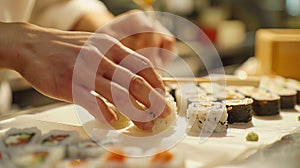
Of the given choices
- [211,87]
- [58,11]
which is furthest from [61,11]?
[211,87]

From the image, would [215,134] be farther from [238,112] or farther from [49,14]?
[49,14]

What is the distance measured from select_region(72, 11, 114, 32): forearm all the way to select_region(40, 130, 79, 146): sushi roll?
3.08 feet

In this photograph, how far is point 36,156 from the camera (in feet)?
2.85

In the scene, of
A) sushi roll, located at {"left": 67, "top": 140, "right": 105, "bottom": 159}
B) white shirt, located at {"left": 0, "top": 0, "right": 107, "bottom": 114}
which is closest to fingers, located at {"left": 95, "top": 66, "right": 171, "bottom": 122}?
sushi roll, located at {"left": 67, "top": 140, "right": 105, "bottom": 159}

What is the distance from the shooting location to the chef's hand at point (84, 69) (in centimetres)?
113

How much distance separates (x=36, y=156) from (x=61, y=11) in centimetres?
126

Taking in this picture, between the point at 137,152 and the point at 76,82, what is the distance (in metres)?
0.29

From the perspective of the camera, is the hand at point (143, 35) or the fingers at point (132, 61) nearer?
the fingers at point (132, 61)

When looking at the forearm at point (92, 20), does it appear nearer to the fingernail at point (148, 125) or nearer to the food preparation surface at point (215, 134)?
the food preparation surface at point (215, 134)

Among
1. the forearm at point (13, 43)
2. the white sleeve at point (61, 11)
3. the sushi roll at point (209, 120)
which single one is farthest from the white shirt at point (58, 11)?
the sushi roll at point (209, 120)

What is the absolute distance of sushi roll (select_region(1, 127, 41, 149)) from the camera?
3.18ft

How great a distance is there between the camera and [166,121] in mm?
1207

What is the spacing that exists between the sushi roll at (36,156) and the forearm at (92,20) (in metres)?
1.06

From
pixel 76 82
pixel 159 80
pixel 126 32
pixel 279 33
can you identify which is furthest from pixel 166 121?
pixel 279 33
